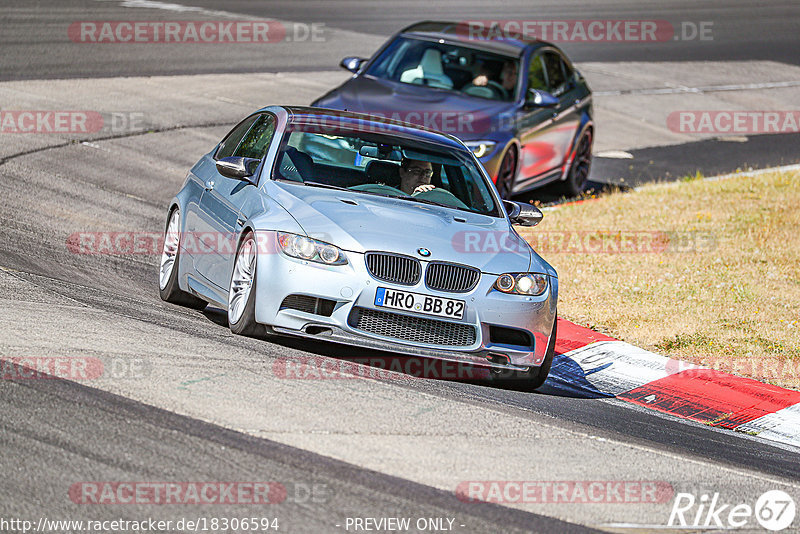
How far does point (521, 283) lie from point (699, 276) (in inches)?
192

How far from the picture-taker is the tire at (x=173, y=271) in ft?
29.8

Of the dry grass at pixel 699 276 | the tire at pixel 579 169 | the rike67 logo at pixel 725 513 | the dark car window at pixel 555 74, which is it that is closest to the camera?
the rike67 logo at pixel 725 513

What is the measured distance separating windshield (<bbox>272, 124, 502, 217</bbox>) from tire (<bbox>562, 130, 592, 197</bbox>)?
7.02 metres

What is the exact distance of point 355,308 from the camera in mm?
7359

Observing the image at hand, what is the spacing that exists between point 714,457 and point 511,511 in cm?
217

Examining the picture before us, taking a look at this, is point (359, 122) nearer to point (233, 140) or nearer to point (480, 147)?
point (233, 140)

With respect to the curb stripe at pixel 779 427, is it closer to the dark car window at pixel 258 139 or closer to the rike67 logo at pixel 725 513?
the rike67 logo at pixel 725 513

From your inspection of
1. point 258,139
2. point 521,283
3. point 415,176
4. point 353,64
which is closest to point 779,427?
point 521,283

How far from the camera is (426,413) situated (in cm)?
655

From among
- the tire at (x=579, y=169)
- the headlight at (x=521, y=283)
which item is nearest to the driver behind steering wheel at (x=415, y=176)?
the headlight at (x=521, y=283)

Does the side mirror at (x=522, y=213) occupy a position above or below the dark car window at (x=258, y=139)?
below

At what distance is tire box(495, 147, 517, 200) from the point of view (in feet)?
44.5

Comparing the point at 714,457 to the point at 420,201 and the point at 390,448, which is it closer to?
the point at 390,448

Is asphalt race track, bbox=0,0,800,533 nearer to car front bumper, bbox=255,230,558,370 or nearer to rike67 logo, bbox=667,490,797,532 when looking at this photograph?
rike67 logo, bbox=667,490,797,532
